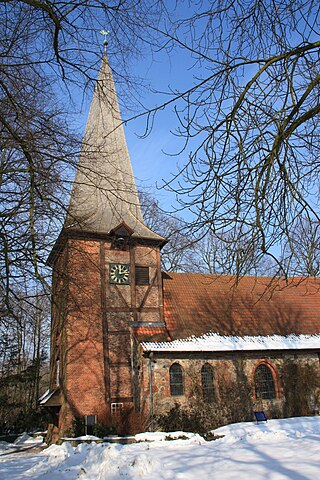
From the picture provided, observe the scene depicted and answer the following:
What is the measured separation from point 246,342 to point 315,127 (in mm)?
14774

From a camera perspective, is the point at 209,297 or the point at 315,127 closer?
the point at 315,127

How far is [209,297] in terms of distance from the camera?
20891 millimetres

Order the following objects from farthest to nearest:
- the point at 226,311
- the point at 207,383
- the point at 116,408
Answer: the point at 226,311 < the point at 207,383 < the point at 116,408

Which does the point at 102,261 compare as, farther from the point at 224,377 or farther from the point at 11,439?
the point at 11,439

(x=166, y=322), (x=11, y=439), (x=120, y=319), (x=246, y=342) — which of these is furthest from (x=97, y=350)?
(x=11, y=439)

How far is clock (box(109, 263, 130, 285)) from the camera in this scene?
728 inches

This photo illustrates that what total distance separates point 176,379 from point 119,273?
4991 mm

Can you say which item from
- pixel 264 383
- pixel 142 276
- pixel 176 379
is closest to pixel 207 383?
pixel 176 379

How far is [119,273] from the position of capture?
61.1 feet

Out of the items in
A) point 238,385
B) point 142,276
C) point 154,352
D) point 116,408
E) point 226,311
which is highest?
point 142,276

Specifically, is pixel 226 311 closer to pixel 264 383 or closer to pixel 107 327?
pixel 264 383

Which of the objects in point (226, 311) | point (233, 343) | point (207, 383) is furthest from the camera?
point (226, 311)

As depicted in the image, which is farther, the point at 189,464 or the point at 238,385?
the point at 238,385

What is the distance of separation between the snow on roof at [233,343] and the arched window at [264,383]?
1.01 metres
